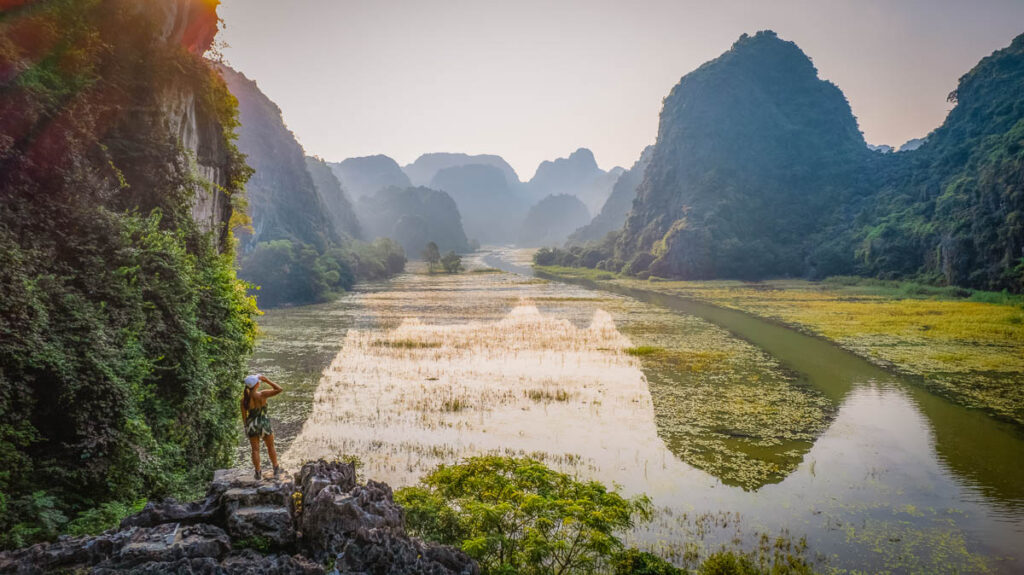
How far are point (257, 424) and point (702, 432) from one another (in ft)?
40.6

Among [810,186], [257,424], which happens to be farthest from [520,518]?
[810,186]

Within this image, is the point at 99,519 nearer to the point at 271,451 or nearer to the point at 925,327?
the point at 271,451

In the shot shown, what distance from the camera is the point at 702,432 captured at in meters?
15.3

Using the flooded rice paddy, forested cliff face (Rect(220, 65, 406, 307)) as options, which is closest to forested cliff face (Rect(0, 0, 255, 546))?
the flooded rice paddy

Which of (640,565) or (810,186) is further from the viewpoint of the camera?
(810,186)

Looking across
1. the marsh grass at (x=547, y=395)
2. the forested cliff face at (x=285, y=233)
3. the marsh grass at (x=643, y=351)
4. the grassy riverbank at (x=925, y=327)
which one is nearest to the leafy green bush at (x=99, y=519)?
the marsh grass at (x=547, y=395)

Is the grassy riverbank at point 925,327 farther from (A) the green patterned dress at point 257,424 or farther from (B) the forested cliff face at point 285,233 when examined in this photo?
(B) the forested cliff face at point 285,233

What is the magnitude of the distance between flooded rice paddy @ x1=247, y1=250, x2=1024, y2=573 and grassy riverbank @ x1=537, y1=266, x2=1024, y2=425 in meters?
1.74

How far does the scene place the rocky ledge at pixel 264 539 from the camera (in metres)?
4.62

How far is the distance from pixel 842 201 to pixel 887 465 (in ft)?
336

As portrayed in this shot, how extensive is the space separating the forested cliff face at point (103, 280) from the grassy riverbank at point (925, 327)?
22873 millimetres

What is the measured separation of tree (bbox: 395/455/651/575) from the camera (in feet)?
24.6

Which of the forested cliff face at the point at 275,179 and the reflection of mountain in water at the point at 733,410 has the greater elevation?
the forested cliff face at the point at 275,179

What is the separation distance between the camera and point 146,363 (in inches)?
316
